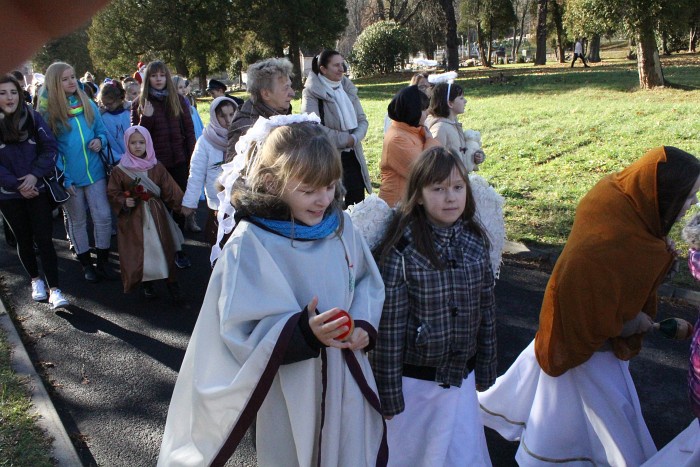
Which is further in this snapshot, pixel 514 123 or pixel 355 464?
pixel 514 123

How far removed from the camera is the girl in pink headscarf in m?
5.42

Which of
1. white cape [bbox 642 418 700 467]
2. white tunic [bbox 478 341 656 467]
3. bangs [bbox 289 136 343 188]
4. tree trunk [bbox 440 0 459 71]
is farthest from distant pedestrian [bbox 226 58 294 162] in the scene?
tree trunk [bbox 440 0 459 71]

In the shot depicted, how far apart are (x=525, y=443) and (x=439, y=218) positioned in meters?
1.34

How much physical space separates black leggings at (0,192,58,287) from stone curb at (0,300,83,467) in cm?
59

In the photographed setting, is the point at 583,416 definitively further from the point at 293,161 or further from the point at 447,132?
the point at 447,132

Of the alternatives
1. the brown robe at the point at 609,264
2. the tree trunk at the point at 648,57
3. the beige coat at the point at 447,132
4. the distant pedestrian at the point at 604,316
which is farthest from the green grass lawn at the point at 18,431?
the tree trunk at the point at 648,57

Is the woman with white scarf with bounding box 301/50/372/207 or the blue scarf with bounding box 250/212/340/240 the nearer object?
the blue scarf with bounding box 250/212/340/240

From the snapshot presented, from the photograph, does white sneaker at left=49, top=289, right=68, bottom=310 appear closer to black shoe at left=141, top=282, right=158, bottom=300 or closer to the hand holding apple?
black shoe at left=141, top=282, right=158, bottom=300

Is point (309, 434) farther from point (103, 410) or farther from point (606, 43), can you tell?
point (606, 43)

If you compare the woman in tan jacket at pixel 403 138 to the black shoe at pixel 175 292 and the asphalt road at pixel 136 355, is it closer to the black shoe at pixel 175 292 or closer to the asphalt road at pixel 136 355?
the asphalt road at pixel 136 355

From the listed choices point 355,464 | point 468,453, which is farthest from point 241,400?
point 468,453

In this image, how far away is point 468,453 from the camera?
9.94 feet

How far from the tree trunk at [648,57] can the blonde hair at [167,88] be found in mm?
12446

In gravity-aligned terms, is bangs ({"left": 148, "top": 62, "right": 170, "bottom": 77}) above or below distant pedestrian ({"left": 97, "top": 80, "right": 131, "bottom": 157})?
above
